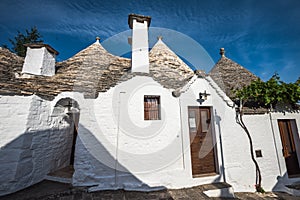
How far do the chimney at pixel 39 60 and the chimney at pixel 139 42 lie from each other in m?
4.15

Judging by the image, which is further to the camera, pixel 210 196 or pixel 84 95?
pixel 84 95

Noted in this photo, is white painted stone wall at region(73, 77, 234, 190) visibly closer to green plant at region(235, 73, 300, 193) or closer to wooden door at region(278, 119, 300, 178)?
green plant at region(235, 73, 300, 193)

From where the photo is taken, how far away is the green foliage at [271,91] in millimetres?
6014

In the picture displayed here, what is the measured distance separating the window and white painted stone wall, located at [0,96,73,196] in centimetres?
387

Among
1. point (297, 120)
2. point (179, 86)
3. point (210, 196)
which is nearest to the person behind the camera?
point (210, 196)

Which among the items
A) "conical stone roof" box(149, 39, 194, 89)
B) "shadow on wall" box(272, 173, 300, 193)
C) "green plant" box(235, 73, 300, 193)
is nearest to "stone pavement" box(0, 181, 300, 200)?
"shadow on wall" box(272, 173, 300, 193)

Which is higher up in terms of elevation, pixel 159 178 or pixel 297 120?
pixel 297 120

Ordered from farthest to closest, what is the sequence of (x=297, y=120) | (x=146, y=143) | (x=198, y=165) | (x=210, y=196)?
(x=297, y=120), (x=198, y=165), (x=146, y=143), (x=210, y=196)

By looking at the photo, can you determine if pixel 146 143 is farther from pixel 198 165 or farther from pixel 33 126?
pixel 33 126

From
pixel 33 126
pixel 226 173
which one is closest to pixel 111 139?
pixel 33 126

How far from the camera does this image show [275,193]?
5539 mm

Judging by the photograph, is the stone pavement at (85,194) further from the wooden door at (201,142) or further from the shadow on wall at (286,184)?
the shadow on wall at (286,184)

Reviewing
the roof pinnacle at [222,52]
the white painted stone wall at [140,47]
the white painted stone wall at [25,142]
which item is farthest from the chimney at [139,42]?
the roof pinnacle at [222,52]

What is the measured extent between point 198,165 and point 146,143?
2252mm
